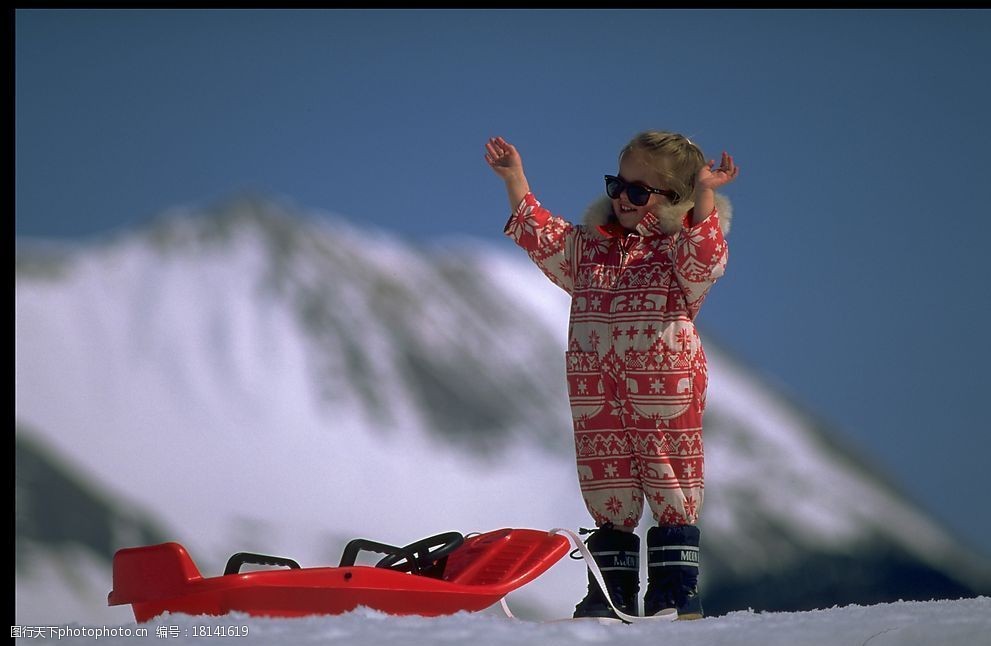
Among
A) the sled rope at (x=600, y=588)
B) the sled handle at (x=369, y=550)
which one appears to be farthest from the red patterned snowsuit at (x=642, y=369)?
the sled handle at (x=369, y=550)

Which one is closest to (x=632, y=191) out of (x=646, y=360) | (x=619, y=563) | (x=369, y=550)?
(x=646, y=360)

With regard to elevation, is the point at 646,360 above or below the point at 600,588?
above

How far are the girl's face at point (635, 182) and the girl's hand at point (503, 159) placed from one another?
0.19 m

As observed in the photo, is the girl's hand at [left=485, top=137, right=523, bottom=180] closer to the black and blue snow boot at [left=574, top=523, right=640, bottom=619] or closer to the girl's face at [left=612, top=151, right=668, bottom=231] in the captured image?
the girl's face at [left=612, top=151, right=668, bottom=231]

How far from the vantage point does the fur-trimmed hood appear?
1908mm

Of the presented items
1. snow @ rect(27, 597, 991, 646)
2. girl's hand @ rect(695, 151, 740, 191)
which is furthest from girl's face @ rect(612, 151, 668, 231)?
snow @ rect(27, 597, 991, 646)

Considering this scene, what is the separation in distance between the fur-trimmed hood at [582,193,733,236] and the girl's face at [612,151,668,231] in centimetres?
2

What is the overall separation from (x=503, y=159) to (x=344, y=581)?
0.88 m

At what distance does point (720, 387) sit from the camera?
5.60 m

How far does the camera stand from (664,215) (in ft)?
6.29

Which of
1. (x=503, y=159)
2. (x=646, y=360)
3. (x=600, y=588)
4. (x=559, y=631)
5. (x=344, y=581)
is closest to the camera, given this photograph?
(x=559, y=631)

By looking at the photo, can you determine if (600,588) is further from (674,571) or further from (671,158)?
(671,158)

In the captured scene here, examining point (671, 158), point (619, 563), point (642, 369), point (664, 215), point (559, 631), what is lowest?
point (559, 631)
